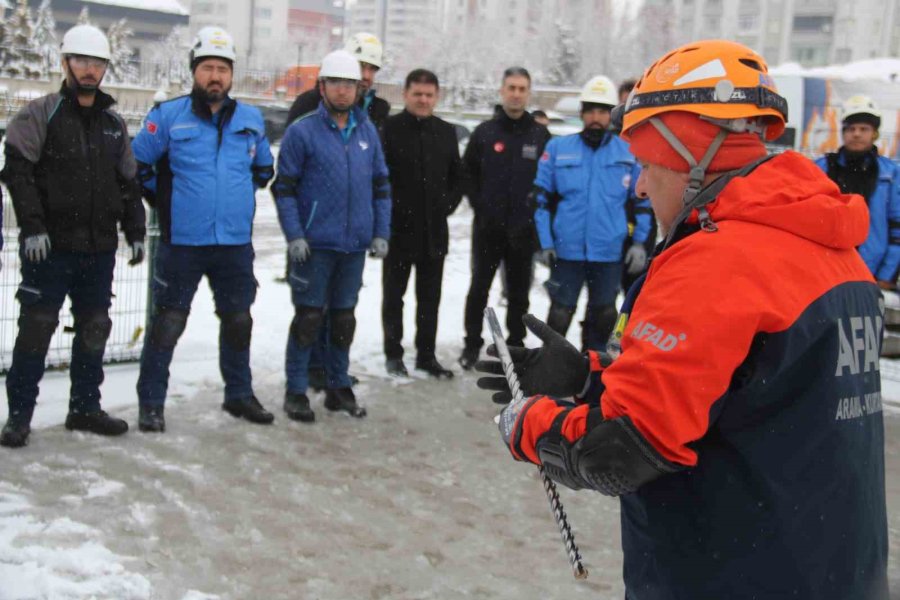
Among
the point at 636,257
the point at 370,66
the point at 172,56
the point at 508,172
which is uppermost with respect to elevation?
the point at 172,56

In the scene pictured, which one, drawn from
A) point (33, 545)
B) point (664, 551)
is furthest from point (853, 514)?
point (33, 545)

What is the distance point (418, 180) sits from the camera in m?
7.12

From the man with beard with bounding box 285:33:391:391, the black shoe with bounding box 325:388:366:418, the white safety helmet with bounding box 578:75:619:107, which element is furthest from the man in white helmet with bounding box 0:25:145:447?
the white safety helmet with bounding box 578:75:619:107

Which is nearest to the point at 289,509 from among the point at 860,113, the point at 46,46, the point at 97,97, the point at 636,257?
the point at 97,97

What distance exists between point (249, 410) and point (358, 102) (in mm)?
2137

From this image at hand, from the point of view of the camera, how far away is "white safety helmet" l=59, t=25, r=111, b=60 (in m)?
5.27

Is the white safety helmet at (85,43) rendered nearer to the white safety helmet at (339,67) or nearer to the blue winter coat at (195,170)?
the blue winter coat at (195,170)

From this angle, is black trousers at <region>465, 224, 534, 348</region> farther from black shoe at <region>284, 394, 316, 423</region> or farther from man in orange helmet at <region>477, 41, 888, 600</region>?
man in orange helmet at <region>477, 41, 888, 600</region>

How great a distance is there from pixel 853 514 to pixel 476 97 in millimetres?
49804

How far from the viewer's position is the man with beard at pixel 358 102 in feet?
22.1

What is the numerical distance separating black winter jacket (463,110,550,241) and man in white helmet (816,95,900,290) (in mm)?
2122

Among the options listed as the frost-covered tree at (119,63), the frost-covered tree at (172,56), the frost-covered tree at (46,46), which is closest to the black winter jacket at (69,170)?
the frost-covered tree at (172,56)

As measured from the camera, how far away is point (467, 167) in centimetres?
766

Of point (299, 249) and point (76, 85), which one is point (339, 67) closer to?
point (299, 249)
